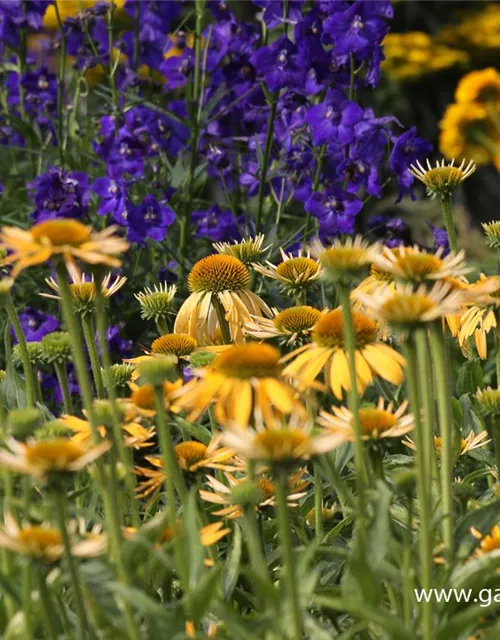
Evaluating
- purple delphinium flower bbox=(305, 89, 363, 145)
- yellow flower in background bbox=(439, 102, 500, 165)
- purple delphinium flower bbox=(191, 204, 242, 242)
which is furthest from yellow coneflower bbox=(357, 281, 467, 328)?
yellow flower in background bbox=(439, 102, 500, 165)

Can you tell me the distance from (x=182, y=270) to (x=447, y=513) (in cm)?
177

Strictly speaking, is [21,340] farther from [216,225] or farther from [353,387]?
[216,225]

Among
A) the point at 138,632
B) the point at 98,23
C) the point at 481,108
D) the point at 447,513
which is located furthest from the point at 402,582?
the point at 481,108

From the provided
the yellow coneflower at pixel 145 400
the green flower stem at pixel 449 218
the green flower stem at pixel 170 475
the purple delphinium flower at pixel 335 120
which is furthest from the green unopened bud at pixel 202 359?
the purple delphinium flower at pixel 335 120

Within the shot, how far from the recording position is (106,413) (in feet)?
4.12

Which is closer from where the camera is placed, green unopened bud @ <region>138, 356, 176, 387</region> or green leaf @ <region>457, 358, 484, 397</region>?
green unopened bud @ <region>138, 356, 176, 387</region>

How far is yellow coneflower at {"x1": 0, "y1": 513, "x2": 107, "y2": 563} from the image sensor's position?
103cm

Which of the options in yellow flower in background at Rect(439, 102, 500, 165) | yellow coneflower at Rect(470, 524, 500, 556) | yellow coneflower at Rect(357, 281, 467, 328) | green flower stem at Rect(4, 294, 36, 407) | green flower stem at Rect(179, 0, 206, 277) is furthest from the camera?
yellow flower in background at Rect(439, 102, 500, 165)

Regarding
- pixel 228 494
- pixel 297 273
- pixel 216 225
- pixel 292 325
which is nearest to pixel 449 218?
pixel 297 273

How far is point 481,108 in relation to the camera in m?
6.32

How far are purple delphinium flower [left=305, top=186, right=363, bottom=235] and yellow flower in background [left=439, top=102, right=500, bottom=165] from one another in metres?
3.57

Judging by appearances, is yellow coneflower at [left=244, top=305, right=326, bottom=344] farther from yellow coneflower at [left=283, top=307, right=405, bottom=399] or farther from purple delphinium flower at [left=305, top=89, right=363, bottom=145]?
purple delphinium flower at [left=305, top=89, right=363, bottom=145]

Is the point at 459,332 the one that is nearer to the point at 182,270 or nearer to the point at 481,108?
the point at 182,270

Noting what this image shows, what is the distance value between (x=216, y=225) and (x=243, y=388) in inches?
77.3
